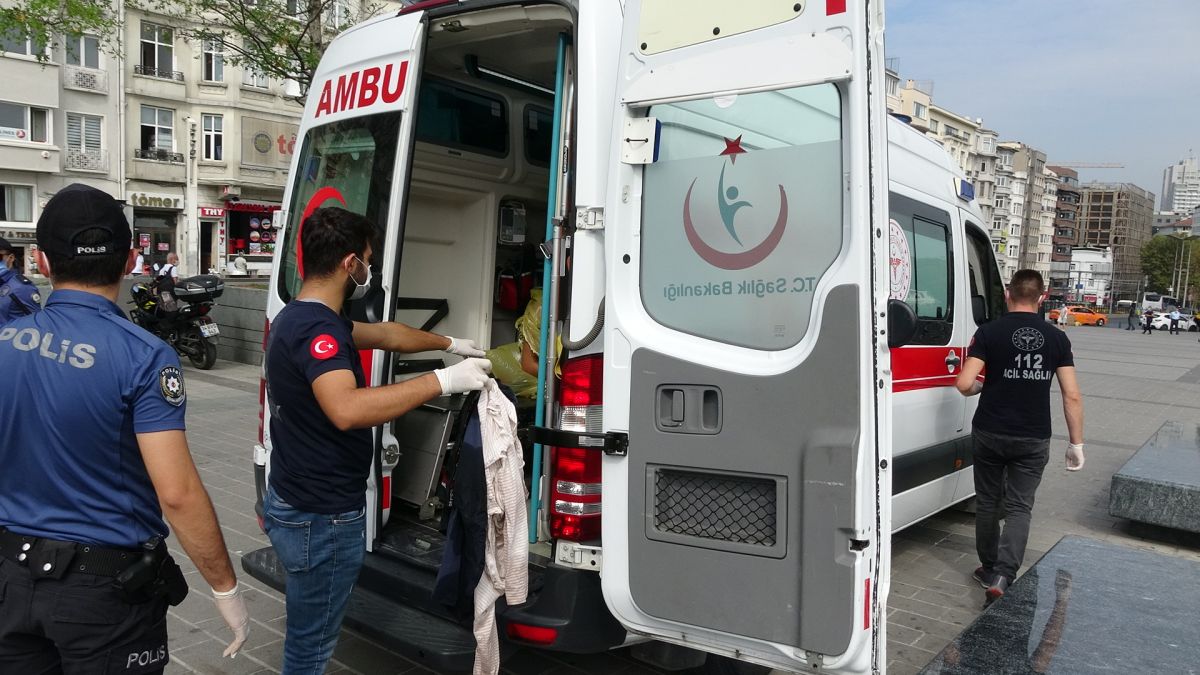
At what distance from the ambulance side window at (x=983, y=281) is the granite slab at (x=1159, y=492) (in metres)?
1.55

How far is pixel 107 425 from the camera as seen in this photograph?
6.38 feet

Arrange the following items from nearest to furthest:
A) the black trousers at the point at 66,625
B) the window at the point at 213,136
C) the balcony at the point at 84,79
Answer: the black trousers at the point at 66,625
the balcony at the point at 84,79
the window at the point at 213,136

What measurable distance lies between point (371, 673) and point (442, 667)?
948mm

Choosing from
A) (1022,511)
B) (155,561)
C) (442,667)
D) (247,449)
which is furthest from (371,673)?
(247,449)

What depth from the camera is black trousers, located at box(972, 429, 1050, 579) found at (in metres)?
4.55

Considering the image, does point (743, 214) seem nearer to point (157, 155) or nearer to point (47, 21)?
point (47, 21)

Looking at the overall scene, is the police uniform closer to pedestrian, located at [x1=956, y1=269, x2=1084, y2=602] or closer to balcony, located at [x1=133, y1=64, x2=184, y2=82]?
pedestrian, located at [x1=956, y1=269, x2=1084, y2=602]

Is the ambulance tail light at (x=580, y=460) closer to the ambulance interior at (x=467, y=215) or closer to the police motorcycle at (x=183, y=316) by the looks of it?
the ambulance interior at (x=467, y=215)

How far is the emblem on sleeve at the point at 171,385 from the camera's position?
198cm

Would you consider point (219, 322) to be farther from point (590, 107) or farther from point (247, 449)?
point (590, 107)

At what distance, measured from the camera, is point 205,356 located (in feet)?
37.7

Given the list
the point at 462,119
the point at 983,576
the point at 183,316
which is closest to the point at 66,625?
the point at 462,119

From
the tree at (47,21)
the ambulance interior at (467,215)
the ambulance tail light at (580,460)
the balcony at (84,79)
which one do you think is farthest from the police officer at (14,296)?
the balcony at (84,79)

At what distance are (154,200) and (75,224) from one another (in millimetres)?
36005
